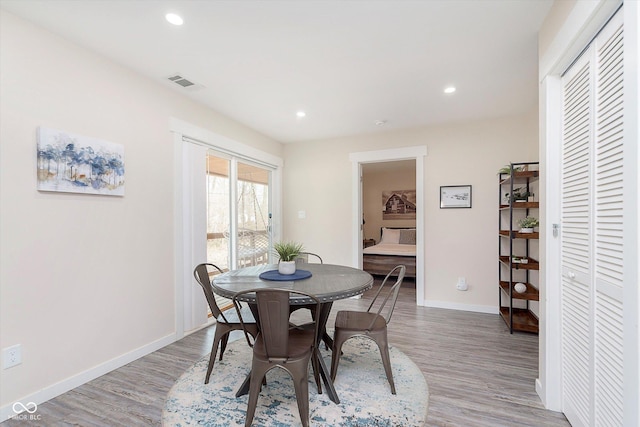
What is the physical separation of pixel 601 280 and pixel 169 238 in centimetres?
316

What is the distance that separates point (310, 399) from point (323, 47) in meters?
2.46

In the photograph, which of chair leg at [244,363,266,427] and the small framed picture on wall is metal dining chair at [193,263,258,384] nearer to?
chair leg at [244,363,266,427]

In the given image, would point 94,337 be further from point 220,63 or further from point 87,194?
point 220,63

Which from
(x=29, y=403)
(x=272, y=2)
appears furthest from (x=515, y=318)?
(x=29, y=403)

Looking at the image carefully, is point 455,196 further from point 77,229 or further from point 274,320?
point 77,229

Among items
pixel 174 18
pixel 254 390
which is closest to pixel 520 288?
pixel 254 390

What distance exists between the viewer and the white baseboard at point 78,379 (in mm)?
1821

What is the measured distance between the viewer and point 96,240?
7.52ft

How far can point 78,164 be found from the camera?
2.17 m

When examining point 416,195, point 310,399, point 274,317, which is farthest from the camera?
point 416,195

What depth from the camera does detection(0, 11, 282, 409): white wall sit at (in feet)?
6.07

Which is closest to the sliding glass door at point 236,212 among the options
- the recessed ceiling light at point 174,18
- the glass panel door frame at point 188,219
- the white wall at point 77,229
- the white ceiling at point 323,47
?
the glass panel door frame at point 188,219

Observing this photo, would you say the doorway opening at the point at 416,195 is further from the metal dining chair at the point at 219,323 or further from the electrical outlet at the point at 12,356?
the electrical outlet at the point at 12,356

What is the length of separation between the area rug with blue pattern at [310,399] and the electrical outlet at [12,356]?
935 millimetres
